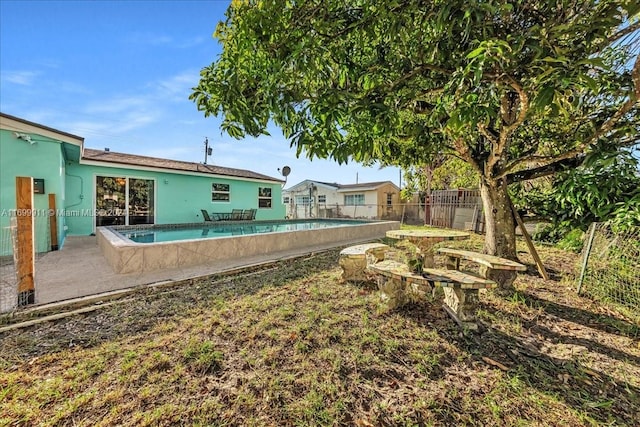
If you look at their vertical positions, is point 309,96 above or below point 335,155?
above

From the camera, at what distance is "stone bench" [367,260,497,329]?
3.07 metres

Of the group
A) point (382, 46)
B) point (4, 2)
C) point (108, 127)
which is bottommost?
point (382, 46)

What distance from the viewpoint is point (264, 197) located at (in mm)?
16406

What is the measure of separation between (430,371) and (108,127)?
27040 mm

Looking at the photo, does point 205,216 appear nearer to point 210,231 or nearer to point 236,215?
point 236,215

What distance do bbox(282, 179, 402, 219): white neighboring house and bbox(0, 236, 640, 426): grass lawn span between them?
715 inches

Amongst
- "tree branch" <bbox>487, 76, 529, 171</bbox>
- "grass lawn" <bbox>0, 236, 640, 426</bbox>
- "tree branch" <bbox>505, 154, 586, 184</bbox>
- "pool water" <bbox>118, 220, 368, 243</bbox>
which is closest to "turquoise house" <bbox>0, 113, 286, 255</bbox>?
"pool water" <bbox>118, 220, 368, 243</bbox>

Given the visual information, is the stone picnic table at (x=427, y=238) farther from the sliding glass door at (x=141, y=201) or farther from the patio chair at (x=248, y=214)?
the sliding glass door at (x=141, y=201)

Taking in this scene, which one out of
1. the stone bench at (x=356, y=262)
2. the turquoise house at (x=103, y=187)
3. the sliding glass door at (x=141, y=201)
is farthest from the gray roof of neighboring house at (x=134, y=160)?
the stone bench at (x=356, y=262)

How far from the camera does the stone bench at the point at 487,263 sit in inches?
140

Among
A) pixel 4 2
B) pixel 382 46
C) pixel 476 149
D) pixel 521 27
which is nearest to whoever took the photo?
pixel 521 27

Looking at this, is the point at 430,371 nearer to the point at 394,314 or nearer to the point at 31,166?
the point at 394,314

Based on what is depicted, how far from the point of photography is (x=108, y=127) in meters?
20.9

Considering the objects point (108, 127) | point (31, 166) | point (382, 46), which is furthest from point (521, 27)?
point (108, 127)
